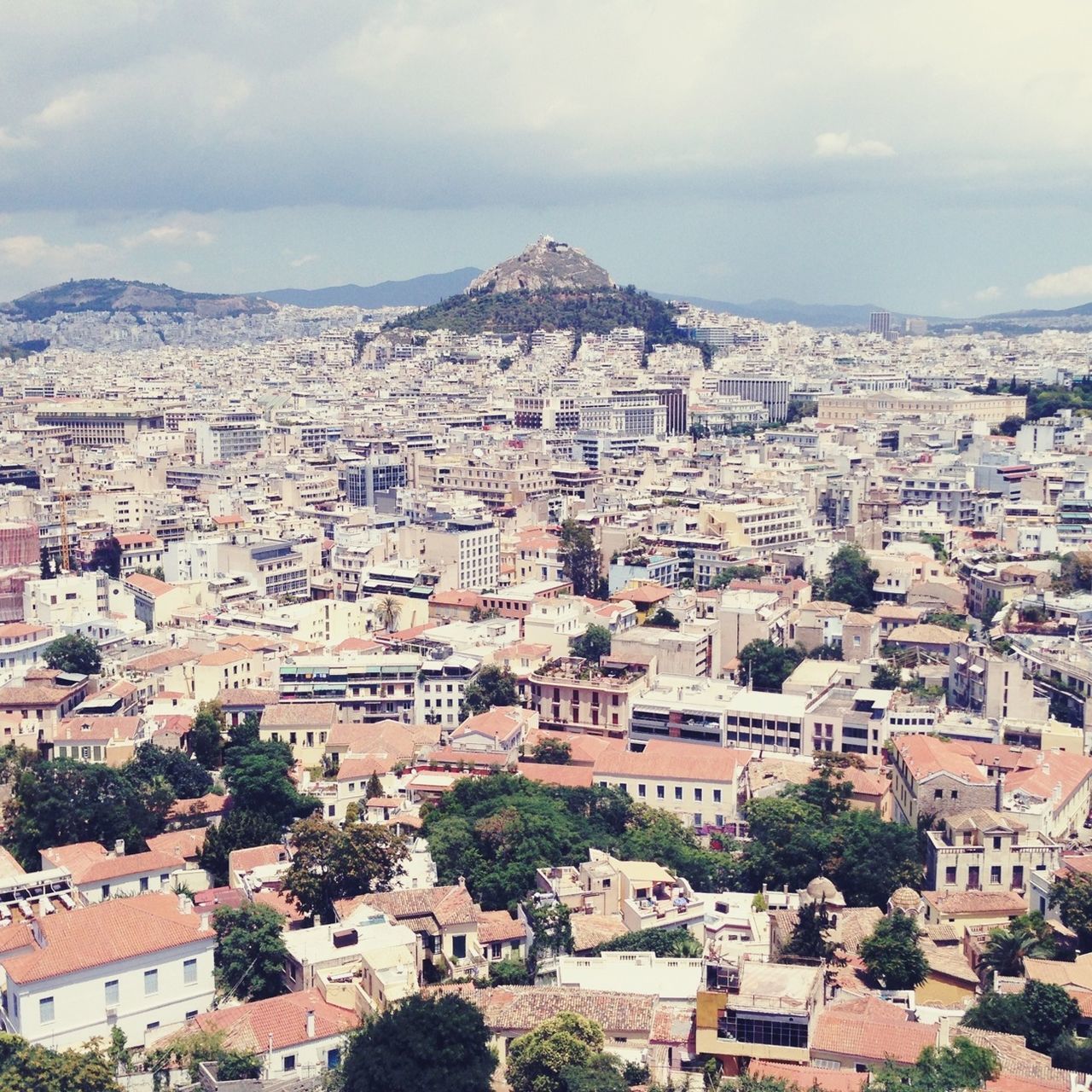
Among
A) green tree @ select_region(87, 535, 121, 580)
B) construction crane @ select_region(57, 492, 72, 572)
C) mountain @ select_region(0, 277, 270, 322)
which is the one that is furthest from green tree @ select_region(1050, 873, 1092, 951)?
mountain @ select_region(0, 277, 270, 322)

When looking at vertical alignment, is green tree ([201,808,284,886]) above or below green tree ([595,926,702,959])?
above

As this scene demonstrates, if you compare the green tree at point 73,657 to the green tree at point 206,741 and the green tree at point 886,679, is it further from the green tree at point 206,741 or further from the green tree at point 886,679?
the green tree at point 886,679

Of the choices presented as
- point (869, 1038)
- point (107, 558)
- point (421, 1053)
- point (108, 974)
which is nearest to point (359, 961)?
point (108, 974)

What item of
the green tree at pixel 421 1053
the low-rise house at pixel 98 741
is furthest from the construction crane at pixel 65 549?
the green tree at pixel 421 1053

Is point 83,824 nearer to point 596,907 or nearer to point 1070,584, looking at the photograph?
point 596,907

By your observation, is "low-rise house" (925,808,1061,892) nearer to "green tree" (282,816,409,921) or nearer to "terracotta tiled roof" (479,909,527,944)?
"terracotta tiled roof" (479,909,527,944)

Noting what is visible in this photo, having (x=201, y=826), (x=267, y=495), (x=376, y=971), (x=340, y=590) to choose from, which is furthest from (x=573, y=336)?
(x=376, y=971)

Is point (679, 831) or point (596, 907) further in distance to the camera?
point (679, 831)
